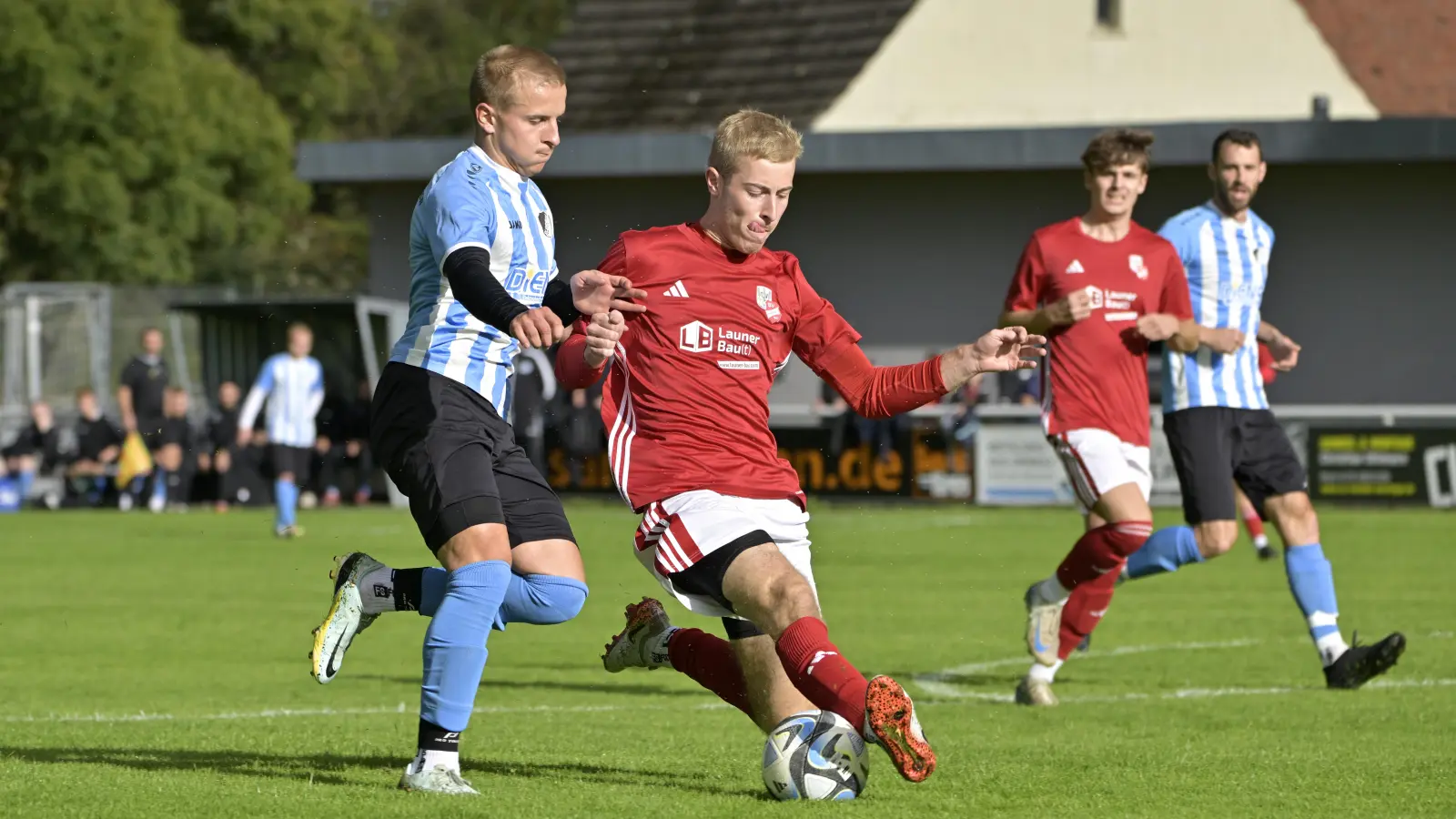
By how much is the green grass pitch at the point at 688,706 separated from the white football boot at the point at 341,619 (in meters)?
0.35

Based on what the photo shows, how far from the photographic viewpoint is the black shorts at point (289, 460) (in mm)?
20656

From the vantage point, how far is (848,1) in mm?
35000

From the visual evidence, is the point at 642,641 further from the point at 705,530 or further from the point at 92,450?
the point at 92,450

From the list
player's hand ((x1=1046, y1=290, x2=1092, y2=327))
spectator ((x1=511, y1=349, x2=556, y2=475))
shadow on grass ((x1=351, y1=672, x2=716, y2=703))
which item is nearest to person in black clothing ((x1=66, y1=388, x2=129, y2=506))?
spectator ((x1=511, y1=349, x2=556, y2=475))

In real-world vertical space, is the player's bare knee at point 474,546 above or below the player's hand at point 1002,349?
below

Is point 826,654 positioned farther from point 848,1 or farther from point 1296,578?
point 848,1

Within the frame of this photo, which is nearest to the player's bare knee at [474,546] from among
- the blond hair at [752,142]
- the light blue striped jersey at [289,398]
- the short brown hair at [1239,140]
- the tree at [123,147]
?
the blond hair at [752,142]

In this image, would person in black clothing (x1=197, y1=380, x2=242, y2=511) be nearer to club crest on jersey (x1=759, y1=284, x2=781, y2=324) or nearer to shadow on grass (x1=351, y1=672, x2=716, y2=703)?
shadow on grass (x1=351, y1=672, x2=716, y2=703)

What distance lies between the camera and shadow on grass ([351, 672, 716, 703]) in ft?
32.2

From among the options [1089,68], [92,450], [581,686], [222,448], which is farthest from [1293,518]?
[1089,68]

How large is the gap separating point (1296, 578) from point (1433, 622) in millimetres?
3086

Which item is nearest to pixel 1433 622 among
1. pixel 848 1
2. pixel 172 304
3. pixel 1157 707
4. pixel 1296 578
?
pixel 1296 578

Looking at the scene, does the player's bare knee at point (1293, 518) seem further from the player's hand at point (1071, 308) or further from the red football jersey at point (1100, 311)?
the player's hand at point (1071, 308)

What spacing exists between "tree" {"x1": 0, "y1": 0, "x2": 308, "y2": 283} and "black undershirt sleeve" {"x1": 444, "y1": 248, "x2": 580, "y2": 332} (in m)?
39.2
